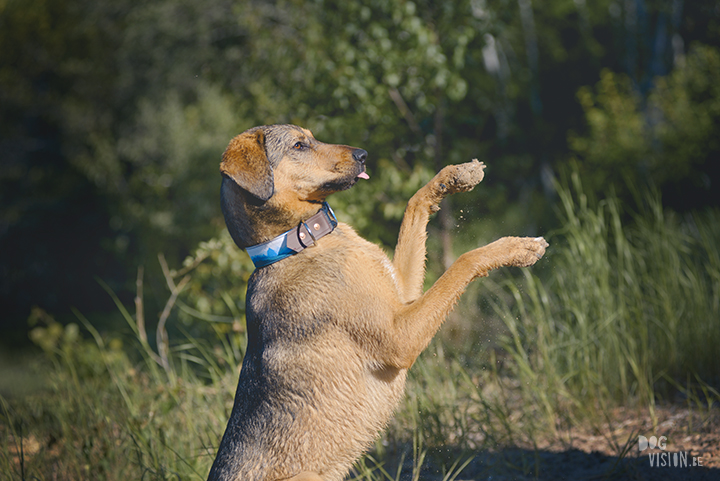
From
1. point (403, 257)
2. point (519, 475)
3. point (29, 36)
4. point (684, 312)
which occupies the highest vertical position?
point (29, 36)

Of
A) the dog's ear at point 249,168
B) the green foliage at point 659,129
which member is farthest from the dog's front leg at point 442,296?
the green foliage at point 659,129

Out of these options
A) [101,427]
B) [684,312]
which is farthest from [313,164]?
[684,312]

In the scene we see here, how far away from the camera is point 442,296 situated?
2.61 meters

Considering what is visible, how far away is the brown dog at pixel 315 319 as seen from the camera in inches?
101

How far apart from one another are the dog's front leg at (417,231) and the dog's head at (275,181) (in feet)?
1.31

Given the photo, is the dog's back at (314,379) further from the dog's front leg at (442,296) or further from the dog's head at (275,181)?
the dog's head at (275,181)

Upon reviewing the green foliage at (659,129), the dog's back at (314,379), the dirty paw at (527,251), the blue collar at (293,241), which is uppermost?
the blue collar at (293,241)

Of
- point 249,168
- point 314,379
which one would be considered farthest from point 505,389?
point 249,168

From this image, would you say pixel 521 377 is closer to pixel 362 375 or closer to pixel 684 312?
pixel 684 312

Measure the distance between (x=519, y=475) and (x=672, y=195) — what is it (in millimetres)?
10192

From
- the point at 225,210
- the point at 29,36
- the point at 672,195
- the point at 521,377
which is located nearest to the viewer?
the point at 225,210

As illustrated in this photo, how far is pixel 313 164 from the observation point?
2.96 m

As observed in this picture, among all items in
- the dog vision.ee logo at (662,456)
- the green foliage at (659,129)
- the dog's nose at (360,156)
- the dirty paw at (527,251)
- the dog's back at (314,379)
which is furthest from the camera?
the green foliage at (659,129)

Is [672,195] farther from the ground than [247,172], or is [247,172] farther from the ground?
[247,172]
